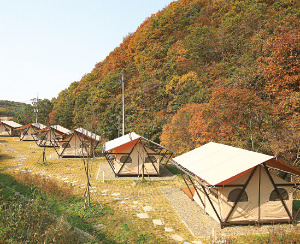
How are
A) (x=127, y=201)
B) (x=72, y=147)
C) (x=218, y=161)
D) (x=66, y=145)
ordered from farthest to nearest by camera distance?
(x=72, y=147)
(x=66, y=145)
(x=127, y=201)
(x=218, y=161)

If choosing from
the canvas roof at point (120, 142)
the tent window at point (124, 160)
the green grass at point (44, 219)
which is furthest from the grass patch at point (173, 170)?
the green grass at point (44, 219)

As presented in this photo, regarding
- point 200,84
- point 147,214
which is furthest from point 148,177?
point 200,84

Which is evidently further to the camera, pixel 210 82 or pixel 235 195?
pixel 210 82

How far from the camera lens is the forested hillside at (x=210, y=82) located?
16.2 m

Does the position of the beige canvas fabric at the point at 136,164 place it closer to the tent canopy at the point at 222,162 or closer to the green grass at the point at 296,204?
the tent canopy at the point at 222,162

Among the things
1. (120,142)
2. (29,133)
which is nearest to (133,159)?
(120,142)

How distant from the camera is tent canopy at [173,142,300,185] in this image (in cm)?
770

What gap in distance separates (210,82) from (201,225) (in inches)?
906

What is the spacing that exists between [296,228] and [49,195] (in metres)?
11.0

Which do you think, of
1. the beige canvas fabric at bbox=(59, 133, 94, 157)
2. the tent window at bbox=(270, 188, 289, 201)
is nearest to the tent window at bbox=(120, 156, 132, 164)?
the beige canvas fabric at bbox=(59, 133, 94, 157)

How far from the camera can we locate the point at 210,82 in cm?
2812

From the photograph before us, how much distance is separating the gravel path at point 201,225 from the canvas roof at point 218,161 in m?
1.85

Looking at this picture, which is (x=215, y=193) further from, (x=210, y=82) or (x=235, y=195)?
(x=210, y=82)

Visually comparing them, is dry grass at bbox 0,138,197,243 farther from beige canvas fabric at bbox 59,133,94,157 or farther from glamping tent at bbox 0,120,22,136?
glamping tent at bbox 0,120,22,136
